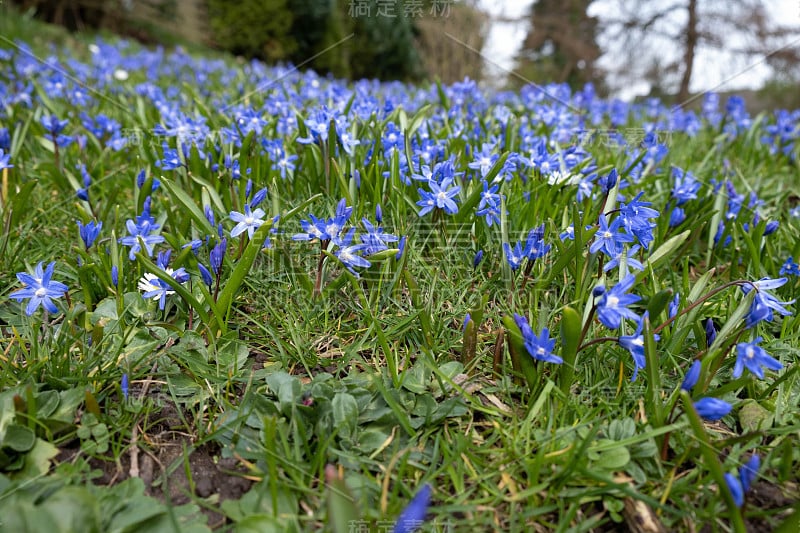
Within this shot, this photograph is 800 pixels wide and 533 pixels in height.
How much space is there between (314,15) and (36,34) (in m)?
6.07

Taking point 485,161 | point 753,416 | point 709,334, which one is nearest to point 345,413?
point 709,334

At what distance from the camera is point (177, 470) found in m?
1.60

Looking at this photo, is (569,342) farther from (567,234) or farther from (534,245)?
(567,234)

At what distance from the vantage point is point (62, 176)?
10.2ft

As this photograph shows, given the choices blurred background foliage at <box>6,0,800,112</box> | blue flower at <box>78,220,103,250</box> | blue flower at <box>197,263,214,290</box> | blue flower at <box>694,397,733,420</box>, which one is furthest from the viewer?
blurred background foliage at <box>6,0,800,112</box>

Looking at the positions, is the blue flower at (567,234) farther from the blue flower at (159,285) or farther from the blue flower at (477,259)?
the blue flower at (159,285)

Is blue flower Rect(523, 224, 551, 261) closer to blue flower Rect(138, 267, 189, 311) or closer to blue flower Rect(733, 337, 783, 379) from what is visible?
blue flower Rect(733, 337, 783, 379)

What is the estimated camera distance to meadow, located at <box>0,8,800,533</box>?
4.85ft

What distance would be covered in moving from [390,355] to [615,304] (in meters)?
0.73

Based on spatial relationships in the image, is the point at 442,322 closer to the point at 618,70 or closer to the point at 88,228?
the point at 88,228

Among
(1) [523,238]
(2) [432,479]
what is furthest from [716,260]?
(2) [432,479]

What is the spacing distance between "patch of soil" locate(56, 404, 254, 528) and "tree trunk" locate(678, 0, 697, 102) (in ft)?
42.1

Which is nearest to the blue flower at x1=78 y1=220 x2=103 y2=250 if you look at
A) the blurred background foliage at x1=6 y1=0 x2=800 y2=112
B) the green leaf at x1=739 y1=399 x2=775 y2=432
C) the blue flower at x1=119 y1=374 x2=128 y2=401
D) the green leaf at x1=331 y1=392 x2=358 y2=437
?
the blue flower at x1=119 y1=374 x2=128 y2=401

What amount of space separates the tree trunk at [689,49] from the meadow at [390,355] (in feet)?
34.0
